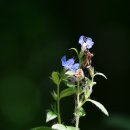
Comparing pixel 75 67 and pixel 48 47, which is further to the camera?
pixel 48 47

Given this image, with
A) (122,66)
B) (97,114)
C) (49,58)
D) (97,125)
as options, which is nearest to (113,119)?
(97,125)

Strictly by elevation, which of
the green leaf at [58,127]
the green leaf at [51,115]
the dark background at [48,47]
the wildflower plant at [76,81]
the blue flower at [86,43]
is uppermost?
the dark background at [48,47]

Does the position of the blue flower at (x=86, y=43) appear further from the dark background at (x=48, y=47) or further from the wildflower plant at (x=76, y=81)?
the dark background at (x=48, y=47)

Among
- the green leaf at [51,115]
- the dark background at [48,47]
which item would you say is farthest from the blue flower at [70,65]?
the dark background at [48,47]

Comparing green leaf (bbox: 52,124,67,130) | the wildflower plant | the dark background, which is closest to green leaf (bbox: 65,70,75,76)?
the wildflower plant

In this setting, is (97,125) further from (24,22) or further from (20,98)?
(24,22)

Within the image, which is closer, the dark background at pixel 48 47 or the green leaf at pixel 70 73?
the green leaf at pixel 70 73

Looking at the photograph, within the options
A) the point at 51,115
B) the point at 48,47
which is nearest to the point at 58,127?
the point at 51,115

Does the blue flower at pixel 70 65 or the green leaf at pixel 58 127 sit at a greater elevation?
the blue flower at pixel 70 65

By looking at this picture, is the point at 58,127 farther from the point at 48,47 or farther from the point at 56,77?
the point at 48,47

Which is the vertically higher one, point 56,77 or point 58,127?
point 56,77
